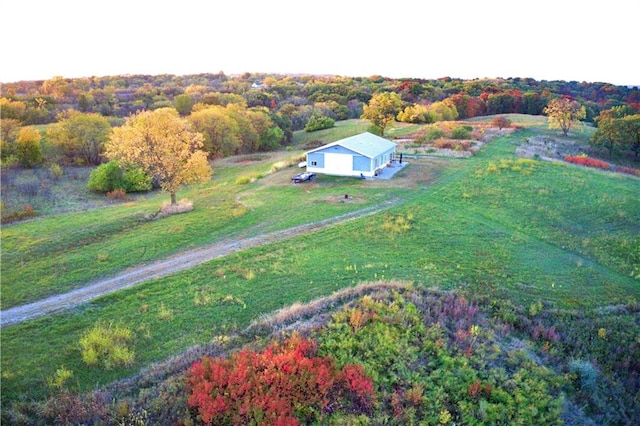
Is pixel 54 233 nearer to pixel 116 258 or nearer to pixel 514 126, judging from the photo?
pixel 116 258

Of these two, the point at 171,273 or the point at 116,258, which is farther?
the point at 116,258

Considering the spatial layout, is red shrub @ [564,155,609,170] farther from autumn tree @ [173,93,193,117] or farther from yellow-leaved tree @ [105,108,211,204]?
autumn tree @ [173,93,193,117]

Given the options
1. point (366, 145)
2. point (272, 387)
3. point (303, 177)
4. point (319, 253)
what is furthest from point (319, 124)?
point (272, 387)

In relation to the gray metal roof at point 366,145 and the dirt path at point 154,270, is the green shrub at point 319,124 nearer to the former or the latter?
the gray metal roof at point 366,145

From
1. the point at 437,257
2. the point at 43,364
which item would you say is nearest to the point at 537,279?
the point at 437,257

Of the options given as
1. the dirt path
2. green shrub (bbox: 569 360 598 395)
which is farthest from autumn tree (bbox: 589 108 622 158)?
green shrub (bbox: 569 360 598 395)

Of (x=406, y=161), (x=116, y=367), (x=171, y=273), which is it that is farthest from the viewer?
(x=406, y=161)
